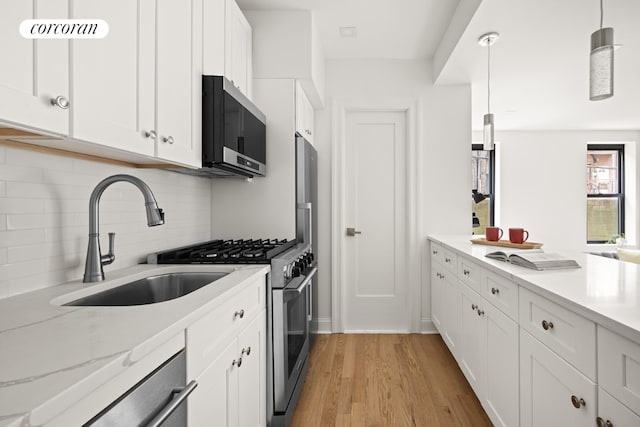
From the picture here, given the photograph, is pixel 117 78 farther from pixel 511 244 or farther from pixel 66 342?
pixel 511 244

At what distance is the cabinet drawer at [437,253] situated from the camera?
120 inches

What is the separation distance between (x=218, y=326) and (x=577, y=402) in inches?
43.6

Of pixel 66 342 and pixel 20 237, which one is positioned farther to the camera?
pixel 20 237

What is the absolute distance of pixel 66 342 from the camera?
75 centimetres

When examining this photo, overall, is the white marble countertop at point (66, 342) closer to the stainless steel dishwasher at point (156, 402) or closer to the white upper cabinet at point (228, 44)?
the stainless steel dishwasher at point (156, 402)

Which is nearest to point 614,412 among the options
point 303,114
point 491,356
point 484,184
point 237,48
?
point 491,356

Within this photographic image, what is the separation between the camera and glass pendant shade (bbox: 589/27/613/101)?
140 cm

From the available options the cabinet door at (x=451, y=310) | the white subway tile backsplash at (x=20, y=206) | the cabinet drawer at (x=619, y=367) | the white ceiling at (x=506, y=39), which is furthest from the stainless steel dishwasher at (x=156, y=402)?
the white ceiling at (x=506, y=39)

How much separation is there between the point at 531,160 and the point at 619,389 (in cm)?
577

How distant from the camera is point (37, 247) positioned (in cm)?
124

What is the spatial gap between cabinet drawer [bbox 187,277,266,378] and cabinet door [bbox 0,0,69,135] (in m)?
0.62

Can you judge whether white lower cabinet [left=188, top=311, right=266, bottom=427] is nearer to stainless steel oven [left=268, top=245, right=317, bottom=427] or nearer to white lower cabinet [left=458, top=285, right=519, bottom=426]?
stainless steel oven [left=268, top=245, right=317, bottom=427]

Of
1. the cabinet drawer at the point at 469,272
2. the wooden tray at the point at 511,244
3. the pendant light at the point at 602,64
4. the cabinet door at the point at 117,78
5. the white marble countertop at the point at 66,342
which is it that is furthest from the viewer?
the wooden tray at the point at 511,244

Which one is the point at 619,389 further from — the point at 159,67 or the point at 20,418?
the point at 159,67
